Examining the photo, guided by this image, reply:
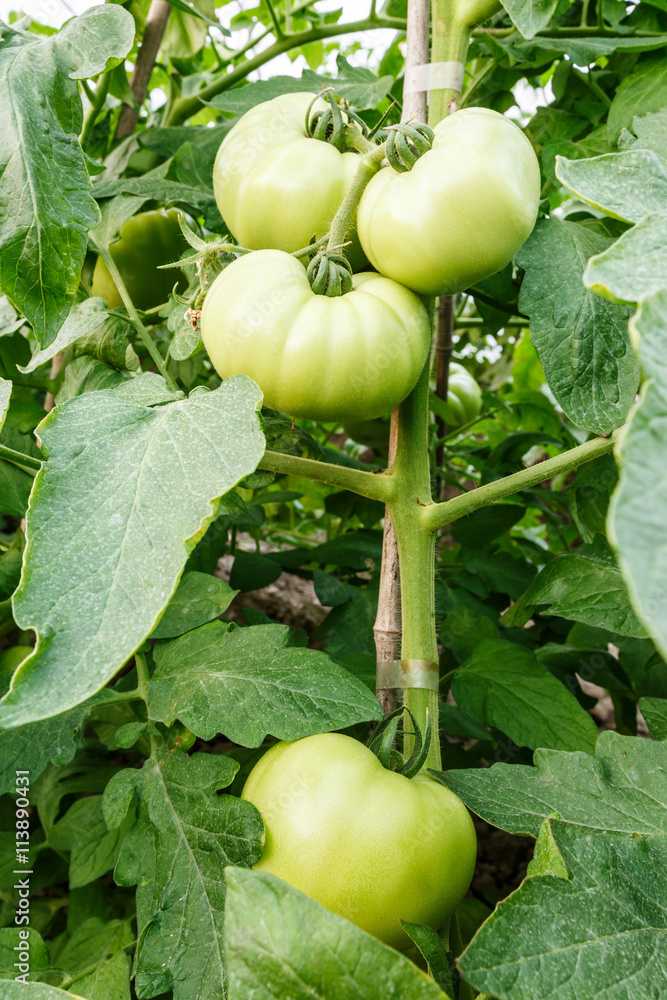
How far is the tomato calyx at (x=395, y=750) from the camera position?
53 centimetres

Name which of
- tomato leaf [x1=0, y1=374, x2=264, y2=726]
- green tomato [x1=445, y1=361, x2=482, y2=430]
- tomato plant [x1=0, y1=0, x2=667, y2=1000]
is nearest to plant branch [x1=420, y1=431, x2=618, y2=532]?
tomato plant [x1=0, y1=0, x2=667, y2=1000]

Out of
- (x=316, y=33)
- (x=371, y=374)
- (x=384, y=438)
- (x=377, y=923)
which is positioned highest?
(x=316, y=33)

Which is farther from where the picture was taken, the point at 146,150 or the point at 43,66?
the point at 146,150

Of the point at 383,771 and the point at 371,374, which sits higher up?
the point at 371,374

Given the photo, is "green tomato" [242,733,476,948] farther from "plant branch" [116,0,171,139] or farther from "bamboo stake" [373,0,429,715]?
"plant branch" [116,0,171,139]

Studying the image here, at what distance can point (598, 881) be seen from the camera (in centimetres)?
38

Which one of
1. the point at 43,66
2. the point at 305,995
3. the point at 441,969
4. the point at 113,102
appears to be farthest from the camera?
the point at 113,102

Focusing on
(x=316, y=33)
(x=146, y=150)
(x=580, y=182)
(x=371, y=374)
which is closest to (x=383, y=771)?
(x=371, y=374)

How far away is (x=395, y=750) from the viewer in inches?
22.7

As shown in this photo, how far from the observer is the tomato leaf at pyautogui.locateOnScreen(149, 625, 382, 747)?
1.63 ft

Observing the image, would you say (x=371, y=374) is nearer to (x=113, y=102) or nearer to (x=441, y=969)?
(x=441, y=969)

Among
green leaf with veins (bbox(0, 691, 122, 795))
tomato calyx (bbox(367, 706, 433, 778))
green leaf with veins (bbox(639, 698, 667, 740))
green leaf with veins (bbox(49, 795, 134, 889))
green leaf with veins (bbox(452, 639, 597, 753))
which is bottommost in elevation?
green leaf with veins (bbox(49, 795, 134, 889))

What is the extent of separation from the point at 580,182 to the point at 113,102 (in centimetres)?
99

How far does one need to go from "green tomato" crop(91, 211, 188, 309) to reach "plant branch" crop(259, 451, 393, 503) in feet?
1.35
